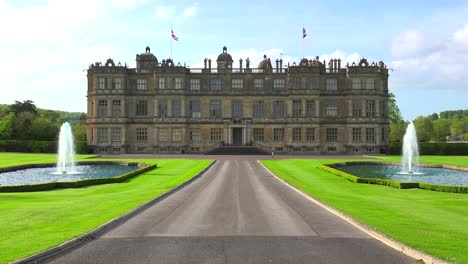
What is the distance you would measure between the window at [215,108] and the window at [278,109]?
1103 centimetres

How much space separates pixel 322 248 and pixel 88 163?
55204mm

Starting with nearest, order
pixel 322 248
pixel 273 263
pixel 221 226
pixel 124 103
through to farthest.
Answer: pixel 273 263 < pixel 322 248 < pixel 221 226 < pixel 124 103

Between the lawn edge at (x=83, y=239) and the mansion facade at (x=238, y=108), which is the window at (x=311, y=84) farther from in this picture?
the lawn edge at (x=83, y=239)

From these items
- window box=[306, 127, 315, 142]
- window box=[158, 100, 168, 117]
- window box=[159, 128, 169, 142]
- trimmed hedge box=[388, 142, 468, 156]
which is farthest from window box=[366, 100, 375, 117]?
window box=[159, 128, 169, 142]

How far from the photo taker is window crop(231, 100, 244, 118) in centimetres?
9562

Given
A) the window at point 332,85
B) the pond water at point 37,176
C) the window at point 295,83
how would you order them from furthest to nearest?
the window at point 332,85 → the window at point 295,83 → the pond water at point 37,176

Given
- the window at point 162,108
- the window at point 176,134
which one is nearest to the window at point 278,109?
the window at point 176,134

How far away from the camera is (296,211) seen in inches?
925

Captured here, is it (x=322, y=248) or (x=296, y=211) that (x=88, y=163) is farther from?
(x=322, y=248)

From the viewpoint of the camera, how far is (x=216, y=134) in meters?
95.6

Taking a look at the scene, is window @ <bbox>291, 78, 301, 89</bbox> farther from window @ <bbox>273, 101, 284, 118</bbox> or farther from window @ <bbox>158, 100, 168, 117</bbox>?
window @ <bbox>158, 100, 168, 117</bbox>

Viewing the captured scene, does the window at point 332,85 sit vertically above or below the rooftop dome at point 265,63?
below

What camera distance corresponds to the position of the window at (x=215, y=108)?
9581 cm

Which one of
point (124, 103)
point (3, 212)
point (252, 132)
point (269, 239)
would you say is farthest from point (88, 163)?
point (269, 239)
